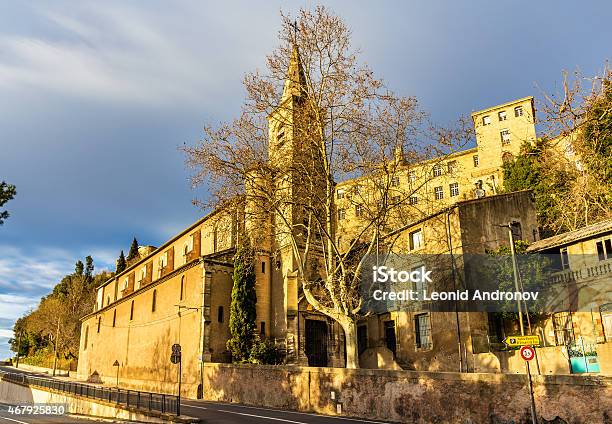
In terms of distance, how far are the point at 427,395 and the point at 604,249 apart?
44.4 ft

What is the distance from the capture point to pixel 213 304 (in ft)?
111

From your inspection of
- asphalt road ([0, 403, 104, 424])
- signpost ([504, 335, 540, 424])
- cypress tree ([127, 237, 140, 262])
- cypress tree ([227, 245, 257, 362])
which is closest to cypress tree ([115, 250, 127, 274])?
cypress tree ([127, 237, 140, 262])

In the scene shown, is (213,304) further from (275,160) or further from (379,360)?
(275,160)

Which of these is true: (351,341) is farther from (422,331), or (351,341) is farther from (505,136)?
(505,136)

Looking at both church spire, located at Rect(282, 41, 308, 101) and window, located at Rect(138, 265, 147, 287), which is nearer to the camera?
church spire, located at Rect(282, 41, 308, 101)

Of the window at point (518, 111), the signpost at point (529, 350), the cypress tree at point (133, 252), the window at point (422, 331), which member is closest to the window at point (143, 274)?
the cypress tree at point (133, 252)

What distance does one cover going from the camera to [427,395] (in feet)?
55.7

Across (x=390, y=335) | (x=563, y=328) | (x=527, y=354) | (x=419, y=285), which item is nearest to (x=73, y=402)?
(x=390, y=335)

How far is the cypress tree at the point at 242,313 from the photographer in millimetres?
32062

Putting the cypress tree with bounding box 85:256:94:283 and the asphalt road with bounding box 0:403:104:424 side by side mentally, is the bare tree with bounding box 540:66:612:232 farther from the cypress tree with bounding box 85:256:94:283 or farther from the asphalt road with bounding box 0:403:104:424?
the cypress tree with bounding box 85:256:94:283

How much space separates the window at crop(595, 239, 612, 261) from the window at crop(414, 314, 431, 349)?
397 inches

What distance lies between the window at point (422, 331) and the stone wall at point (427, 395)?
9832 mm

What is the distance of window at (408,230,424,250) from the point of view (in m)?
31.5

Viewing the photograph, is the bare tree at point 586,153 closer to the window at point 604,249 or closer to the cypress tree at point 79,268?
the window at point 604,249
